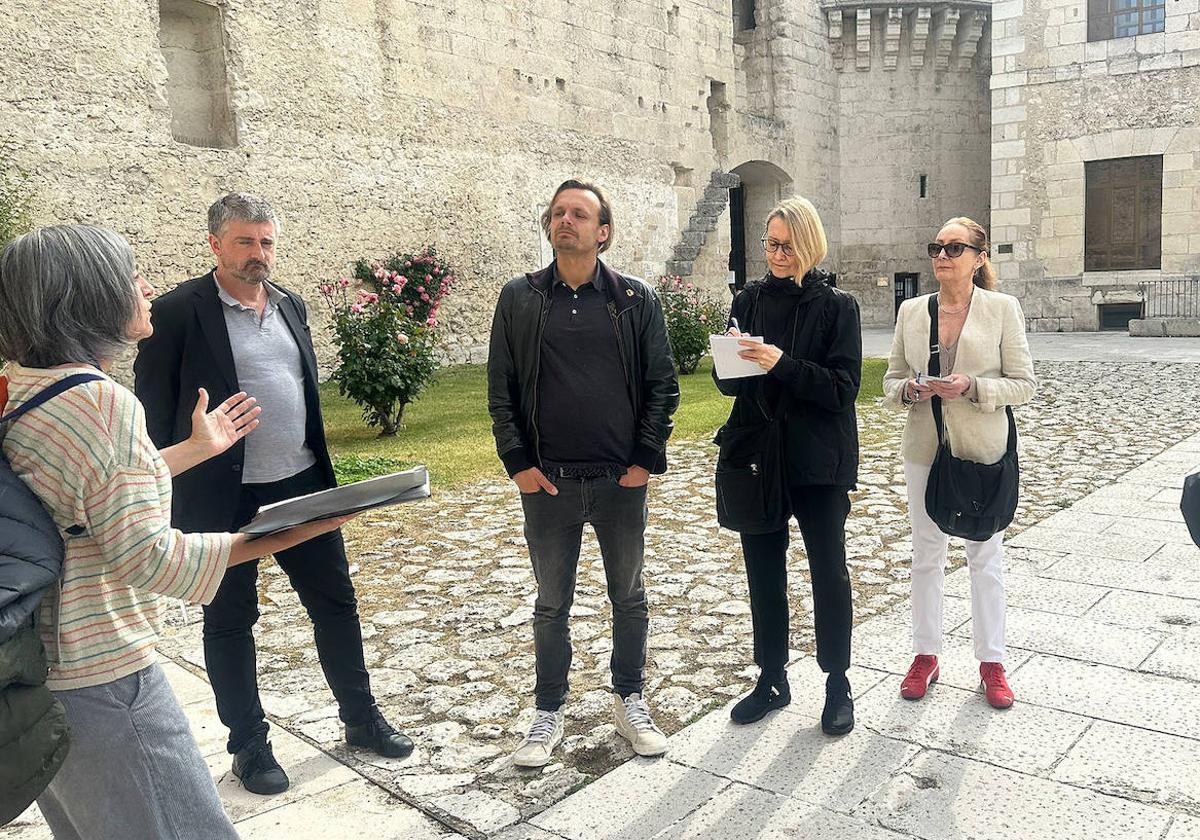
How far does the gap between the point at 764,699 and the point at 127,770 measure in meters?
2.05

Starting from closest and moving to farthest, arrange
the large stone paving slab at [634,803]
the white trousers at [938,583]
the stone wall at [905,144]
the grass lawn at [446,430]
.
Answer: the large stone paving slab at [634,803], the white trousers at [938,583], the grass lawn at [446,430], the stone wall at [905,144]

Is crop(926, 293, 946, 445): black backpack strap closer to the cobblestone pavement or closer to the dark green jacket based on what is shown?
the cobblestone pavement

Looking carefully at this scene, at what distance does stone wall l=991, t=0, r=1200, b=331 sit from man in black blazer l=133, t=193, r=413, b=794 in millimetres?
19654

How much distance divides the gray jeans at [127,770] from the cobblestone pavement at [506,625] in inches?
41.6

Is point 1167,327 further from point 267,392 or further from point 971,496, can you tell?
point 267,392

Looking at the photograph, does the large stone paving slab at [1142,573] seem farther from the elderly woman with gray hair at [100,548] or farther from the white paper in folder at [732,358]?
the elderly woman with gray hair at [100,548]

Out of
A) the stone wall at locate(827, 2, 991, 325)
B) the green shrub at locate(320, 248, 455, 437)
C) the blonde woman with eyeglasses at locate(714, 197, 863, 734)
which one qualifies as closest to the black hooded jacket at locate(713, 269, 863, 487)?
the blonde woman with eyeglasses at locate(714, 197, 863, 734)

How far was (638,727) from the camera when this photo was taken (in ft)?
9.70

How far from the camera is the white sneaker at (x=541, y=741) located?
2.88 m

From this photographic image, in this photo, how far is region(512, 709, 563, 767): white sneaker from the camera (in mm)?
2877

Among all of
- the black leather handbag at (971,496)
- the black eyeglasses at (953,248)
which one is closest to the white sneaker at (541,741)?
the black leather handbag at (971,496)

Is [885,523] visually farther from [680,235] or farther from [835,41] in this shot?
[835,41]

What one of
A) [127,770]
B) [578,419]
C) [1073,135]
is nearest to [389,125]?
[578,419]

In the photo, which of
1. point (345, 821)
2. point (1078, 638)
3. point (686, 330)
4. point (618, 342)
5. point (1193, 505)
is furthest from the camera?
point (686, 330)
